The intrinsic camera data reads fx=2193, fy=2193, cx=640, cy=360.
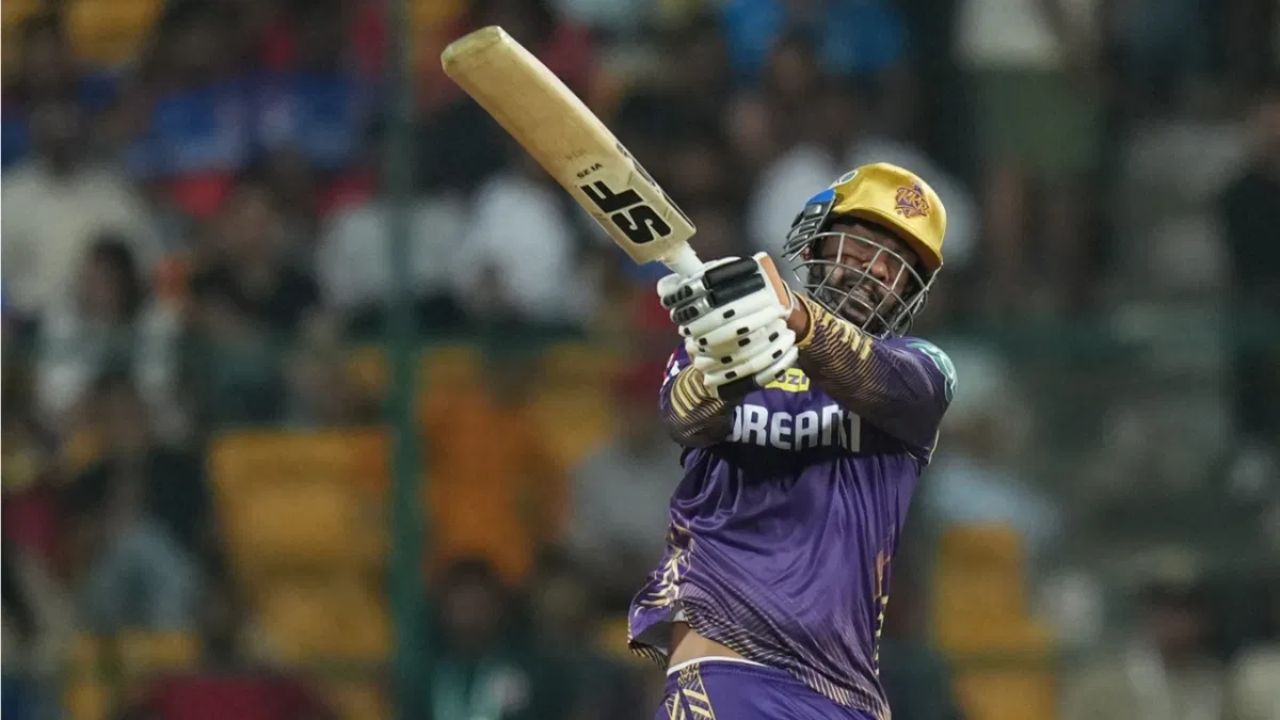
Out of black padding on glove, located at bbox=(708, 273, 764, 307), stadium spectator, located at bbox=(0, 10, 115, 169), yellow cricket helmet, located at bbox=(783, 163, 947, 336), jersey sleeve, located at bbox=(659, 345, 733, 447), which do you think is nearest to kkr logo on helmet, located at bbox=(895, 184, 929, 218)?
yellow cricket helmet, located at bbox=(783, 163, 947, 336)

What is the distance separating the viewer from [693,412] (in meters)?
4.45

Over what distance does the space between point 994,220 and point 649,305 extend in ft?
4.73

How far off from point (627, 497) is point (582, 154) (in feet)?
14.6

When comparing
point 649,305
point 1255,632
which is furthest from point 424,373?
point 1255,632

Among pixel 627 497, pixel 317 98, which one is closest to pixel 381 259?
pixel 317 98

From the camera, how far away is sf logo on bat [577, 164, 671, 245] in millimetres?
4188

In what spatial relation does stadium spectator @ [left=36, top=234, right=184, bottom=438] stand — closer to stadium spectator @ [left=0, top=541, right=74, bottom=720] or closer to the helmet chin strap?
stadium spectator @ [left=0, top=541, right=74, bottom=720]

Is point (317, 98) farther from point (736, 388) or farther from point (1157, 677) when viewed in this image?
point (736, 388)

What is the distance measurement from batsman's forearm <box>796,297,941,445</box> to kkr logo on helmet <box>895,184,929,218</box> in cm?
41

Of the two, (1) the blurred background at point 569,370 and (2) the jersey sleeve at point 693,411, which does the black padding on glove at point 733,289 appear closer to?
(2) the jersey sleeve at point 693,411

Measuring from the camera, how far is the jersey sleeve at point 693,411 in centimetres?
440

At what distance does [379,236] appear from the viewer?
8898 millimetres

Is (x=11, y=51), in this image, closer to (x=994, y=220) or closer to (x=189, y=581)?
(x=189, y=581)

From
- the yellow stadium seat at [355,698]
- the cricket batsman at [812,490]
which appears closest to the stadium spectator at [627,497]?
the yellow stadium seat at [355,698]
